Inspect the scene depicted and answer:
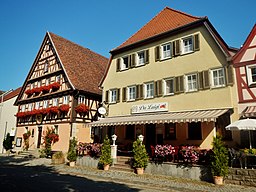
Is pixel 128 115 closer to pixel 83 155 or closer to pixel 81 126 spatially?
pixel 83 155

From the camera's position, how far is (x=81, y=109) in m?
23.8

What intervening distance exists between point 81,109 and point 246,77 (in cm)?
1575

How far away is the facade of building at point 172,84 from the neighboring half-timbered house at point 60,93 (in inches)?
155

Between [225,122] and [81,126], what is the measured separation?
1484 centimetres

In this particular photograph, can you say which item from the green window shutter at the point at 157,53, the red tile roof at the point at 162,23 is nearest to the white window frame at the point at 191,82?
the green window shutter at the point at 157,53

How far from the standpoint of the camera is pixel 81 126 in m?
24.2

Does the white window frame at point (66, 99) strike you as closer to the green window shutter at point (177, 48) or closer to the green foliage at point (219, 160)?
the green window shutter at point (177, 48)

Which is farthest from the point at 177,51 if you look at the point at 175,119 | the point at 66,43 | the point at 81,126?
the point at 66,43

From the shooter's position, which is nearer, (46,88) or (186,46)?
(186,46)

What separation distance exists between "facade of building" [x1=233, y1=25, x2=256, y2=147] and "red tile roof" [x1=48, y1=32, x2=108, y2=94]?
15593mm

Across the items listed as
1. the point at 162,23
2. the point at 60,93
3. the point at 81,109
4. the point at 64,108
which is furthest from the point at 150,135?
the point at 60,93

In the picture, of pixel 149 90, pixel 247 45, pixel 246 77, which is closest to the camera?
pixel 246 77

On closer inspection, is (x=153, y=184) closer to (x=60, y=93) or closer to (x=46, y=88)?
(x=60, y=93)

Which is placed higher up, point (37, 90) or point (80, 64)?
point (80, 64)
